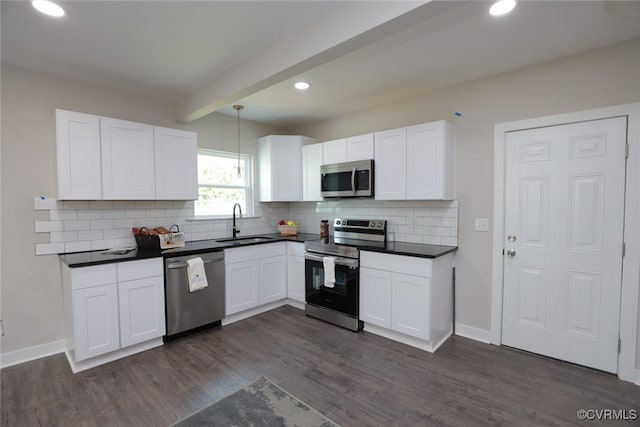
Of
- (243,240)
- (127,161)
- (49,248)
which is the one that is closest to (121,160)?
(127,161)

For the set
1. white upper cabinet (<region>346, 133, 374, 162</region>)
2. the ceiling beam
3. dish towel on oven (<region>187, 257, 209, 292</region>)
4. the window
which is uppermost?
the ceiling beam

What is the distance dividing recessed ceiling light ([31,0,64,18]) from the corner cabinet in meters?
2.79

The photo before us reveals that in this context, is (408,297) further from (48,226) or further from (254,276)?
(48,226)

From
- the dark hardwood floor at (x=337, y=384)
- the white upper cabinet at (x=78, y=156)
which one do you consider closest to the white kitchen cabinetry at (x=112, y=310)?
the dark hardwood floor at (x=337, y=384)

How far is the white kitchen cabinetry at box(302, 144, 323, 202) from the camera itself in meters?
4.10

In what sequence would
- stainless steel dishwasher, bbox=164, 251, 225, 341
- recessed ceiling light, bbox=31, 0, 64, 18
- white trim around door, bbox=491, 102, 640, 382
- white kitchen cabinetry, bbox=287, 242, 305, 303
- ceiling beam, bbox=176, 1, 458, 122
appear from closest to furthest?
ceiling beam, bbox=176, 1, 458, 122 < recessed ceiling light, bbox=31, 0, 64, 18 < white trim around door, bbox=491, 102, 640, 382 < stainless steel dishwasher, bbox=164, 251, 225, 341 < white kitchen cabinetry, bbox=287, 242, 305, 303

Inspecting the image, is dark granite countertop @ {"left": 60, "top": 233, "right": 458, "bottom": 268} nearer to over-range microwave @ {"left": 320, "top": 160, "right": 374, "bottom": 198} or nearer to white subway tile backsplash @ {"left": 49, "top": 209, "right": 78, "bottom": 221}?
white subway tile backsplash @ {"left": 49, "top": 209, "right": 78, "bottom": 221}

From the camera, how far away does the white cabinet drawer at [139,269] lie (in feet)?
8.80

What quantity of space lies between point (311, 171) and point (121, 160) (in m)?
2.20

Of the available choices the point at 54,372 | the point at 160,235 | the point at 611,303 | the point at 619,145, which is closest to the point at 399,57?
the point at 619,145

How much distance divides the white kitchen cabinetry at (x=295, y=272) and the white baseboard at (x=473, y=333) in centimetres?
181

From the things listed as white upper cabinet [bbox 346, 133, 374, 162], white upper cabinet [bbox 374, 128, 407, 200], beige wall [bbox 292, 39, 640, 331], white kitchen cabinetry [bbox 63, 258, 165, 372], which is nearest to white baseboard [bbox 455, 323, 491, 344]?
beige wall [bbox 292, 39, 640, 331]

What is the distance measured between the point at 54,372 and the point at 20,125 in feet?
7.08

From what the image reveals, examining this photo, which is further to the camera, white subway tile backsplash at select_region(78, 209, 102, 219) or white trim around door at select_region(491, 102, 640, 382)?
white subway tile backsplash at select_region(78, 209, 102, 219)
